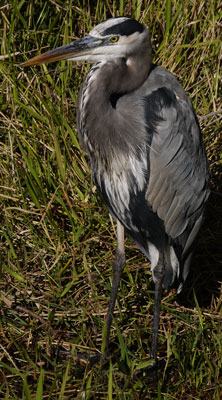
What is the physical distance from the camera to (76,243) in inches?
124

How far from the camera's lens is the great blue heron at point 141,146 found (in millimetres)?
2584

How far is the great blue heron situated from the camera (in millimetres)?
2584

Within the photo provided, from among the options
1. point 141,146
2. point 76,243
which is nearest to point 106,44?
A: point 141,146

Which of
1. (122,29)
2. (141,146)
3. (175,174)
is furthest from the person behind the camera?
(175,174)

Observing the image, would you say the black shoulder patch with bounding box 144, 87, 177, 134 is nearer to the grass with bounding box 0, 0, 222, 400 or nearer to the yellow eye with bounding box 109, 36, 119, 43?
the yellow eye with bounding box 109, 36, 119, 43

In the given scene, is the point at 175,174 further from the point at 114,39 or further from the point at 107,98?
the point at 114,39

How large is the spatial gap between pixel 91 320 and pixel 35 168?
765 mm

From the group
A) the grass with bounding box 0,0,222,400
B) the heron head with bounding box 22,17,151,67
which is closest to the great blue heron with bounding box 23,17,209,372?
the heron head with bounding box 22,17,151,67

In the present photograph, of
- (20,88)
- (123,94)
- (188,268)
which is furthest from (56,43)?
(188,268)

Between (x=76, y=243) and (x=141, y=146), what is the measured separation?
0.64 meters

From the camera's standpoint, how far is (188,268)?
9.98 feet

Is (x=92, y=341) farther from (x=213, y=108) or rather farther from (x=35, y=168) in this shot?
(x=213, y=108)

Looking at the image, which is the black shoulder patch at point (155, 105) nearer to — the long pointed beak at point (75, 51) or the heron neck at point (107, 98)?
the heron neck at point (107, 98)

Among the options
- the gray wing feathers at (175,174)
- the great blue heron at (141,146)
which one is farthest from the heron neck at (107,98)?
the gray wing feathers at (175,174)
